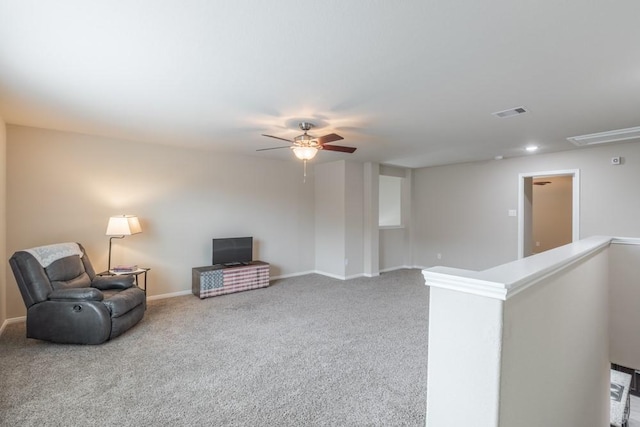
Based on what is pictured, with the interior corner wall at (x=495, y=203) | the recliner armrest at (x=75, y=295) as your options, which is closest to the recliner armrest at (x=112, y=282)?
the recliner armrest at (x=75, y=295)

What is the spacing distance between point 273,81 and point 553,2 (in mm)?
1791

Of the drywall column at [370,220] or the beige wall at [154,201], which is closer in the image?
the beige wall at [154,201]

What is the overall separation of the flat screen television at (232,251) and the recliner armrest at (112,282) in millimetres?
1573

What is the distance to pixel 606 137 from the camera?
4262 millimetres

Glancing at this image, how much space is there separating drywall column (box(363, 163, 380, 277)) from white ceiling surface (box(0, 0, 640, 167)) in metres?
2.55

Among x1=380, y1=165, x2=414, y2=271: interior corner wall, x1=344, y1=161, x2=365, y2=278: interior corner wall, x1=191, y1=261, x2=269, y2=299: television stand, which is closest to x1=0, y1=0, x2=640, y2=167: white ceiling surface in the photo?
x1=191, y1=261, x2=269, y2=299: television stand

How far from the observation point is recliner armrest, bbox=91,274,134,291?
378 cm

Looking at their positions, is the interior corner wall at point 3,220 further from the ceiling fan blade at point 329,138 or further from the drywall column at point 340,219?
the drywall column at point 340,219

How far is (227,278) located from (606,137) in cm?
584

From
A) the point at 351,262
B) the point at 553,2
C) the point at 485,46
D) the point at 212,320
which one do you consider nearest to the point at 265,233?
the point at 351,262

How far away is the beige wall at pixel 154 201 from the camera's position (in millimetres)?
3961

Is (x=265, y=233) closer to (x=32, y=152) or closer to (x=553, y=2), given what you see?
(x=32, y=152)

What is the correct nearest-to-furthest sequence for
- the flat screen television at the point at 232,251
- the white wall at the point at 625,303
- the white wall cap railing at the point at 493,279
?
the white wall cap railing at the point at 493,279 < the white wall at the point at 625,303 < the flat screen television at the point at 232,251

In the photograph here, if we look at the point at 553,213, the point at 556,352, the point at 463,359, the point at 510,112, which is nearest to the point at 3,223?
the point at 463,359
